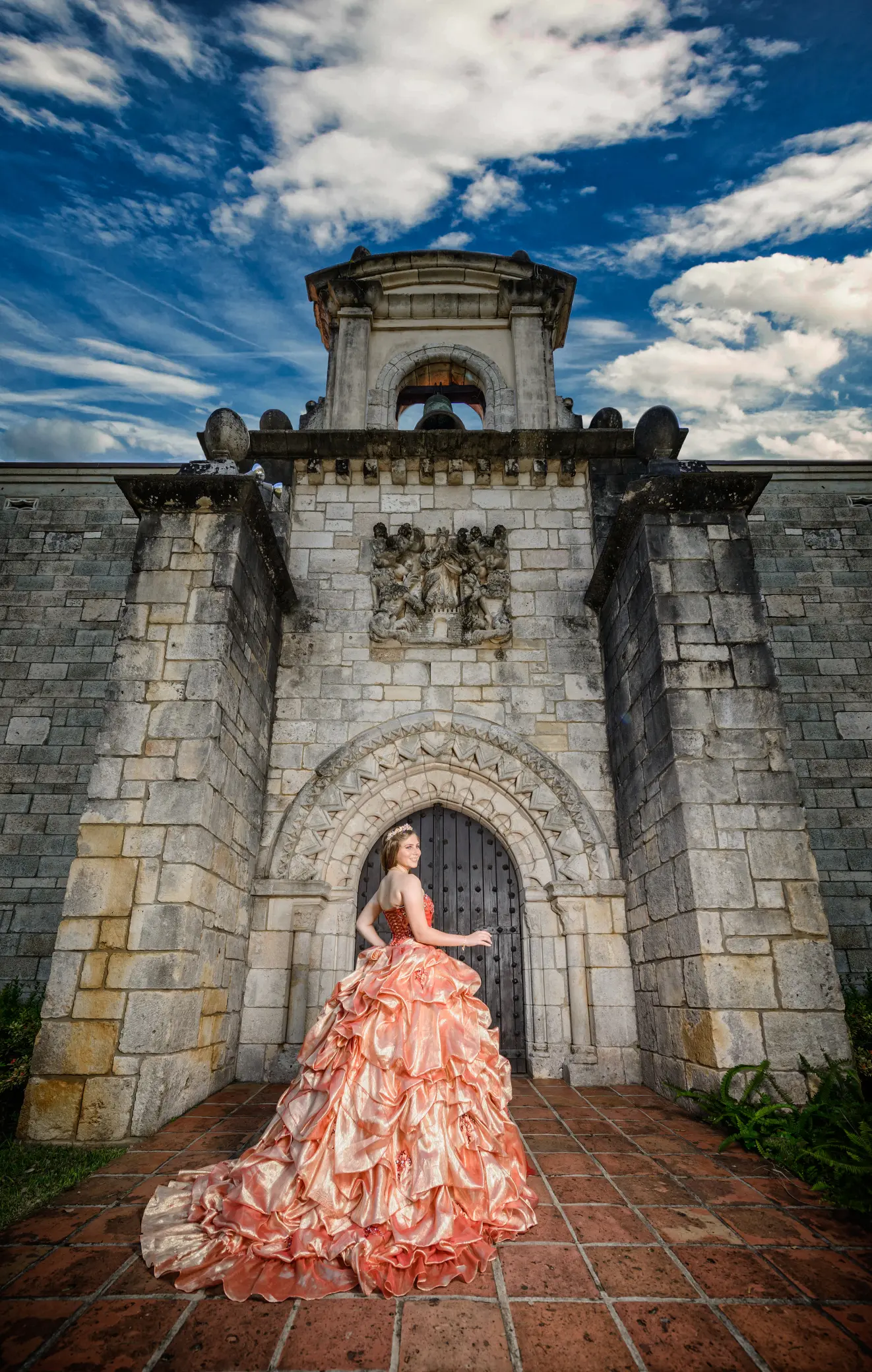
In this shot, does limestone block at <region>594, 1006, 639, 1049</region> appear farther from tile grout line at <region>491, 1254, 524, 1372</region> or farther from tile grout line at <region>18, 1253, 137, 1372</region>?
tile grout line at <region>18, 1253, 137, 1372</region>

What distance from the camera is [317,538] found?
20.6 feet

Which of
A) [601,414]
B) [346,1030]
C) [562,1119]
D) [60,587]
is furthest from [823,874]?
[60,587]

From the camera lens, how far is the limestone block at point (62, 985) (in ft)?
11.7

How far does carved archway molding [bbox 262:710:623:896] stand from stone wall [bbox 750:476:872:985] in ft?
8.59

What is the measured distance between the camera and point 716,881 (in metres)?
3.82

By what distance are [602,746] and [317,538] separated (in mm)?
3254

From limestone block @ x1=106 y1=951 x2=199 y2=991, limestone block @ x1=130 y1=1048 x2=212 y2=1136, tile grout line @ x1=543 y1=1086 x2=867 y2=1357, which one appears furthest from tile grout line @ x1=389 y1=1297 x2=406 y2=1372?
limestone block @ x1=106 y1=951 x2=199 y2=991

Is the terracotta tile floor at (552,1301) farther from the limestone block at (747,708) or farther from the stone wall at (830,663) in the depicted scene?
the stone wall at (830,663)

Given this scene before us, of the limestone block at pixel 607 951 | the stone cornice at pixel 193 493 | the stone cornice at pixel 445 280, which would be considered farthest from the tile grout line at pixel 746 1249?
the stone cornice at pixel 445 280

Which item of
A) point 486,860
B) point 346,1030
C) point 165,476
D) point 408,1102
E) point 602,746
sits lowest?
point 408,1102

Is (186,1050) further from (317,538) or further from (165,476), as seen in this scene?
(317,538)

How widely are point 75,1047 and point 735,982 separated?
3.58 meters

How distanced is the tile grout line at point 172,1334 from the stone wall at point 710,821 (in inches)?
108

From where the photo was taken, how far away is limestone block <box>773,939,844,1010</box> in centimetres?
361
